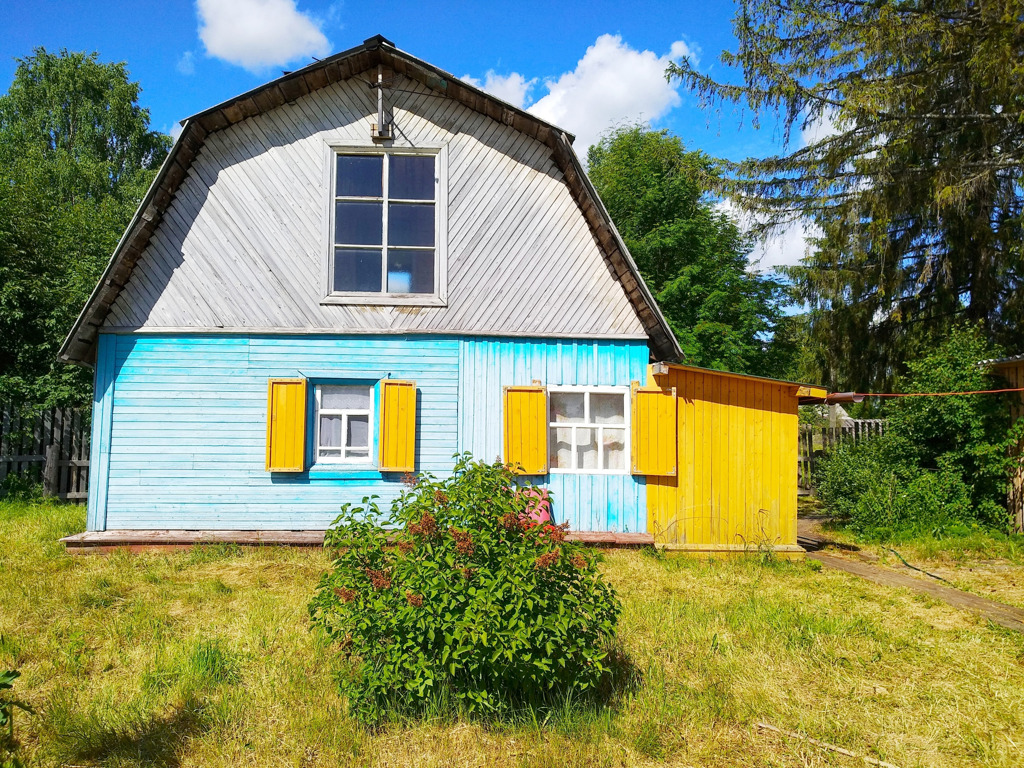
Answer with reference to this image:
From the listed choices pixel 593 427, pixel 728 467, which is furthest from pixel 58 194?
pixel 728 467

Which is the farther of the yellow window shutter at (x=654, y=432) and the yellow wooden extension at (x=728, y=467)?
the yellow wooden extension at (x=728, y=467)

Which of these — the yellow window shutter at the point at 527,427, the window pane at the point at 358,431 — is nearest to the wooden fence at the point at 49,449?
the window pane at the point at 358,431

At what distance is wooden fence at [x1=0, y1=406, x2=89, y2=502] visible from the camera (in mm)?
11383

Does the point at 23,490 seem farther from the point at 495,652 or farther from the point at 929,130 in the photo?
the point at 929,130

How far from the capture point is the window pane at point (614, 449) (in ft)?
31.3

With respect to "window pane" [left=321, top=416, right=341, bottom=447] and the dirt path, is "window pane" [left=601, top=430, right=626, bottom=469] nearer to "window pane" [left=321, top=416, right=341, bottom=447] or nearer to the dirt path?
the dirt path

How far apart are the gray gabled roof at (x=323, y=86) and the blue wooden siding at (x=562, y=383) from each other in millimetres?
794

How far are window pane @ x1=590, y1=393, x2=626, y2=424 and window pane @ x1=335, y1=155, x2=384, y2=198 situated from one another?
14.8 feet

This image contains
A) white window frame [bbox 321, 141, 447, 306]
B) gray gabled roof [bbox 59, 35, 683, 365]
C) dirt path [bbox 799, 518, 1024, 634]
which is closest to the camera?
dirt path [bbox 799, 518, 1024, 634]

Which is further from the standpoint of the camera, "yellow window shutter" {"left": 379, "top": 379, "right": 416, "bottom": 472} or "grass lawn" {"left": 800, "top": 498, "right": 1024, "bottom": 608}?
"yellow window shutter" {"left": 379, "top": 379, "right": 416, "bottom": 472}

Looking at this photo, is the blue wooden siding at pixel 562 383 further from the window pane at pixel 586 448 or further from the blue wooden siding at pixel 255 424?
the window pane at pixel 586 448

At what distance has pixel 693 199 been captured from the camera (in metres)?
20.2

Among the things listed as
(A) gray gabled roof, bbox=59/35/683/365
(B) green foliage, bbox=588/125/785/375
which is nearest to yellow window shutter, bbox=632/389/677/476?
(A) gray gabled roof, bbox=59/35/683/365

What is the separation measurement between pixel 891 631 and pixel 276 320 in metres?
8.29
